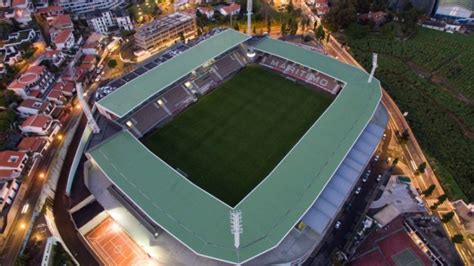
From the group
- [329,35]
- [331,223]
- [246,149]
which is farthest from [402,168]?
[329,35]

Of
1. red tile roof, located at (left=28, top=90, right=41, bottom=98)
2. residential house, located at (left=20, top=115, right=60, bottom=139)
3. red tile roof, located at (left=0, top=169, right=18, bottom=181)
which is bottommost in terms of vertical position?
red tile roof, located at (left=0, top=169, right=18, bottom=181)

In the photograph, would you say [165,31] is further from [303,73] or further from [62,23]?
[303,73]

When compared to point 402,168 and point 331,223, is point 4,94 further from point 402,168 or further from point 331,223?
point 402,168

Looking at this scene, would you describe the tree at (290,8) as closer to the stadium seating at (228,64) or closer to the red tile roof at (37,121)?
the stadium seating at (228,64)

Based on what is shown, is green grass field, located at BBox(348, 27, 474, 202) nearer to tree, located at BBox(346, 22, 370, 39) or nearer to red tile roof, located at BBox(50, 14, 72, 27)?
tree, located at BBox(346, 22, 370, 39)

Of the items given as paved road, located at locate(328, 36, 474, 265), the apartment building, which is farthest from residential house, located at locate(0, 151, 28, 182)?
paved road, located at locate(328, 36, 474, 265)

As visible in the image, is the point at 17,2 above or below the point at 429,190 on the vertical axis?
above

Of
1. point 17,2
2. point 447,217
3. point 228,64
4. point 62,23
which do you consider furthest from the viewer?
point 17,2

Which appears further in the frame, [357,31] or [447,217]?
[357,31]

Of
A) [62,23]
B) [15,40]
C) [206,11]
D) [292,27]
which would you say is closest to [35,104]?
[15,40]
